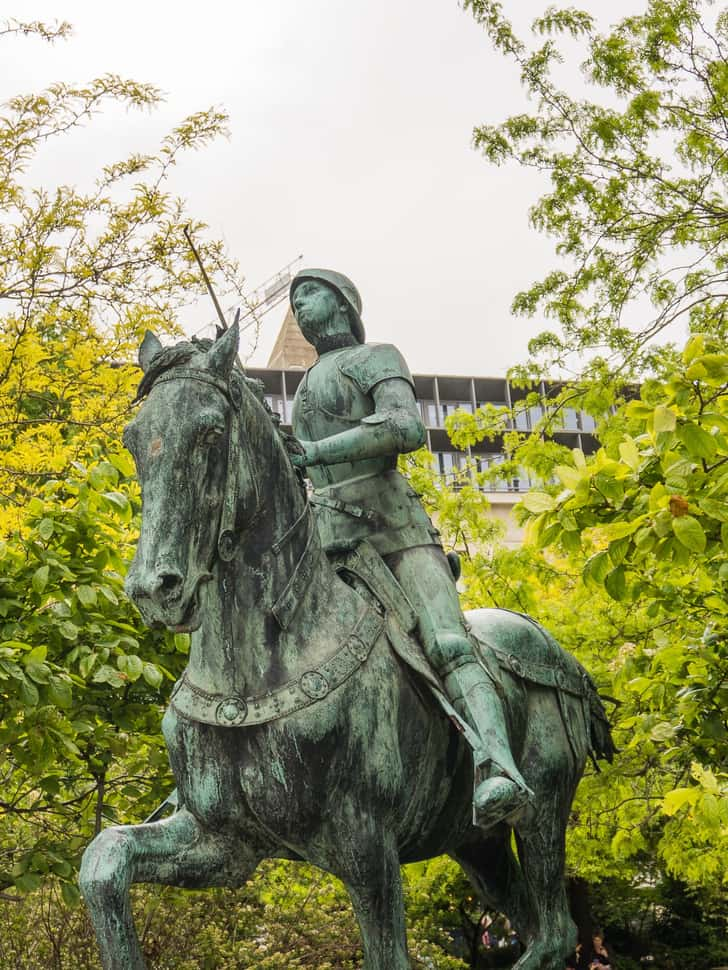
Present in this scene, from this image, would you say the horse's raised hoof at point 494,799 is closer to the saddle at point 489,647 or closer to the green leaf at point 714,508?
the saddle at point 489,647

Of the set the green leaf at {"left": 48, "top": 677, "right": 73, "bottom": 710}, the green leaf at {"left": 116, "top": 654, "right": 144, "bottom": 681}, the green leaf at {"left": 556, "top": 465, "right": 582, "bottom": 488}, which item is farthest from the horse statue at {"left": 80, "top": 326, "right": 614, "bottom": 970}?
the green leaf at {"left": 116, "top": 654, "right": 144, "bottom": 681}

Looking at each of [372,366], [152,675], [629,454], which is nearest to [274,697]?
[372,366]

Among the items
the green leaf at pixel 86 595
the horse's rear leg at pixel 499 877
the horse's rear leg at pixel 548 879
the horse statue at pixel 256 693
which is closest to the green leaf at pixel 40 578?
the green leaf at pixel 86 595

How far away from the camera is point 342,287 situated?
481cm

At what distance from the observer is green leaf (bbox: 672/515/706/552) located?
14.7ft

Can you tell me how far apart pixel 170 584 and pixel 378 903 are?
1.35m

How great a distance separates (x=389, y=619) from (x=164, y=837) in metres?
1.07

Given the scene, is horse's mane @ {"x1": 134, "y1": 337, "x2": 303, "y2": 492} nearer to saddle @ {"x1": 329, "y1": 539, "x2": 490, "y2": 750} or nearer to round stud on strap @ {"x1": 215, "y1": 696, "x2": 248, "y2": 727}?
saddle @ {"x1": 329, "y1": 539, "x2": 490, "y2": 750}

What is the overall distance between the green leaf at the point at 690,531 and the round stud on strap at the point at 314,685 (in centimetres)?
159

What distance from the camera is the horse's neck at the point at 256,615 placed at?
3.79m

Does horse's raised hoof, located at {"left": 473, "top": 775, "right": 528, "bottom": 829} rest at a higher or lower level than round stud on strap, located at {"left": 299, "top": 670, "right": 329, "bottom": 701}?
lower

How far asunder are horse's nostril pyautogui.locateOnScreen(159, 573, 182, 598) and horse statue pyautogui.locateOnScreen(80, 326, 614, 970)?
3 centimetres

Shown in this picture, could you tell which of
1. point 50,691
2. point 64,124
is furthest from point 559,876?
point 64,124

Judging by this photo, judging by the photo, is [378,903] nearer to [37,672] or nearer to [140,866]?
[140,866]
